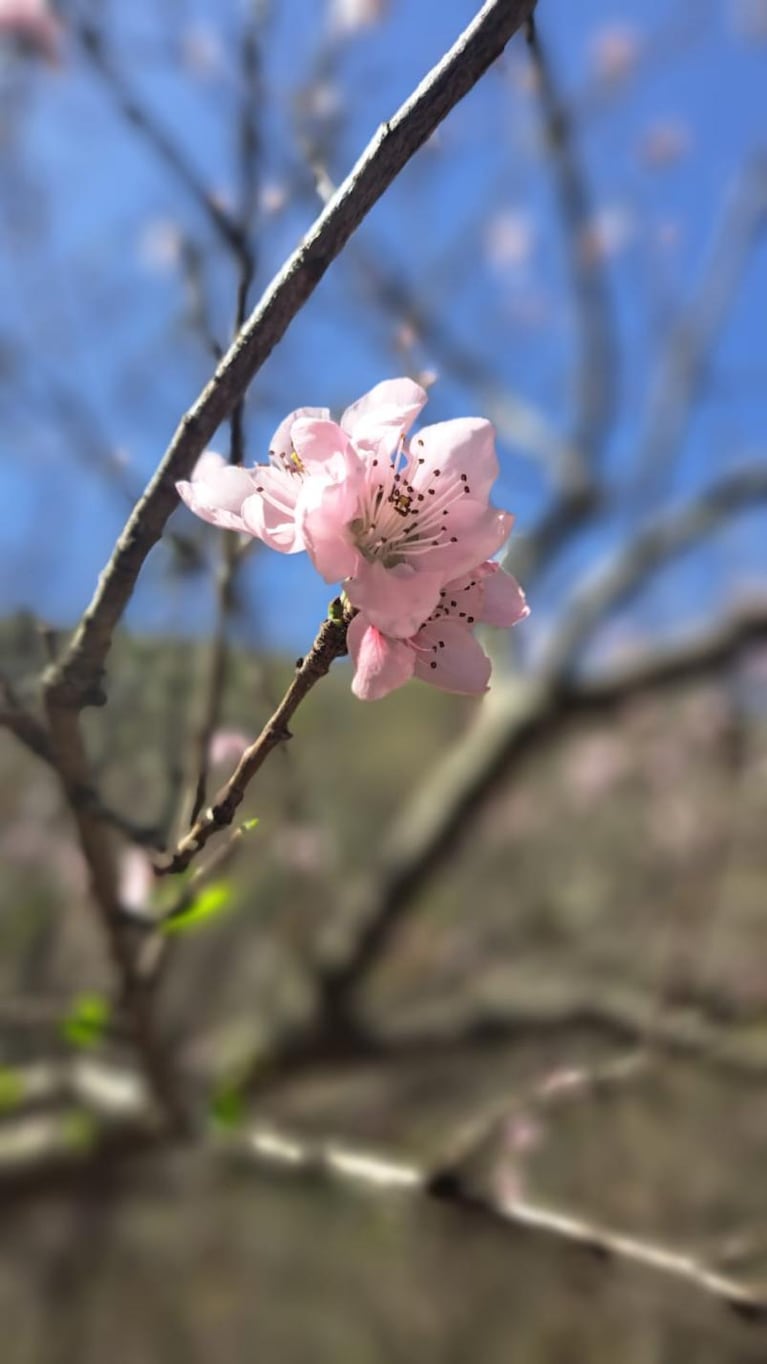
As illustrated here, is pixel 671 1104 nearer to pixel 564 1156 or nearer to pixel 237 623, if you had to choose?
pixel 564 1156

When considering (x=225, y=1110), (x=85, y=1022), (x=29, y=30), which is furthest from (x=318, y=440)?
(x=29, y=30)

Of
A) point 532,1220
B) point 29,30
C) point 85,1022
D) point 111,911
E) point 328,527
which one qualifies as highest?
point 29,30

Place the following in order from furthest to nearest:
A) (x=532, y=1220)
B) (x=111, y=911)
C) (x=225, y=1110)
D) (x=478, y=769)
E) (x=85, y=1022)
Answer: (x=478, y=769)
(x=225, y=1110)
(x=85, y=1022)
(x=111, y=911)
(x=532, y=1220)

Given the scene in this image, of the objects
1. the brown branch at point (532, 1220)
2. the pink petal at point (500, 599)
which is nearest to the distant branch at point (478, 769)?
the brown branch at point (532, 1220)

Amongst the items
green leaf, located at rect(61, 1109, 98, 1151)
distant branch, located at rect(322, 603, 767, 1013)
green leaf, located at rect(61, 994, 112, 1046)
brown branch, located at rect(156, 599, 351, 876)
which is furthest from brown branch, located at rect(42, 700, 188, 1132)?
distant branch, located at rect(322, 603, 767, 1013)

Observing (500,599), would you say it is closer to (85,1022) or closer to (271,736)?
(271,736)

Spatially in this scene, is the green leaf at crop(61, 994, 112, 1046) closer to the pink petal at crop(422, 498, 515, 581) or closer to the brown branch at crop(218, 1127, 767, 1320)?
the brown branch at crop(218, 1127, 767, 1320)

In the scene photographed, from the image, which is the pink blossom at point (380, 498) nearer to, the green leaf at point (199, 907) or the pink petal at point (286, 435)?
the pink petal at point (286, 435)
